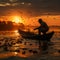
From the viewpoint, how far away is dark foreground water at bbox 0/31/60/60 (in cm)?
2773

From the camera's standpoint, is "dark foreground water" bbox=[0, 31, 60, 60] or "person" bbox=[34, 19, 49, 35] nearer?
"dark foreground water" bbox=[0, 31, 60, 60]

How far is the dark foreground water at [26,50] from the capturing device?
2773 centimetres

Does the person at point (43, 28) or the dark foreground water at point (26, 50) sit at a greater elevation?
the person at point (43, 28)

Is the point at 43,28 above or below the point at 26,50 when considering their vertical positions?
above

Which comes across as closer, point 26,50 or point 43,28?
point 26,50

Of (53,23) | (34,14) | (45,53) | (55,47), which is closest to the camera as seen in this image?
(45,53)

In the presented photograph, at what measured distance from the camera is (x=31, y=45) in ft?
112

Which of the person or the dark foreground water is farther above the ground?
the person

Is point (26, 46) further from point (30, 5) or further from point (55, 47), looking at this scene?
point (30, 5)

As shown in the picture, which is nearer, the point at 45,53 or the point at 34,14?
the point at 45,53

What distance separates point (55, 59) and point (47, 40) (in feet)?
32.6

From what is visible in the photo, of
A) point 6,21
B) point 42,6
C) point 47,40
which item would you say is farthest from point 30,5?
point 47,40

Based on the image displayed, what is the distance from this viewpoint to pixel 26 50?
31500 millimetres

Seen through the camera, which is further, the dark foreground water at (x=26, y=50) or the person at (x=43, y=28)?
the person at (x=43, y=28)
